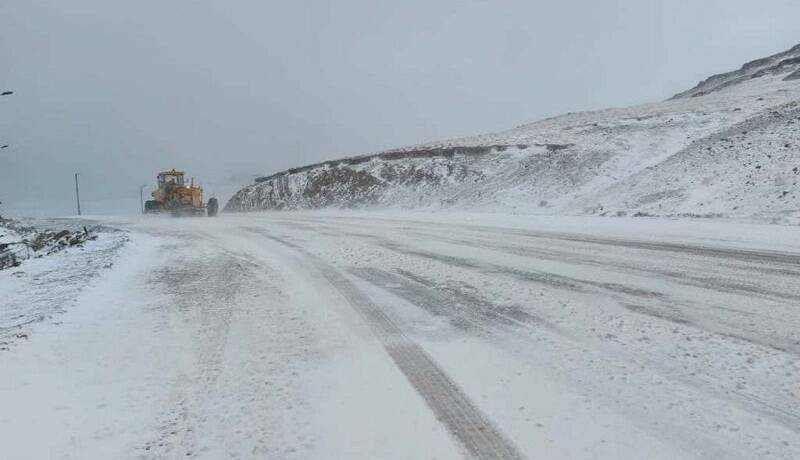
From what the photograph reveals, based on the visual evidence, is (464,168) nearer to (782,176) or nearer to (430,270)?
(782,176)

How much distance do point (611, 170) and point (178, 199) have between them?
88.8 ft

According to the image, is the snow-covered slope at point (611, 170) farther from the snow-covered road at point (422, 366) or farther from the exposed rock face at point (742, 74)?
the snow-covered road at point (422, 366)

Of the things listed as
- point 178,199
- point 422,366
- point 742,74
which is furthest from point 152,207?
point 742,74

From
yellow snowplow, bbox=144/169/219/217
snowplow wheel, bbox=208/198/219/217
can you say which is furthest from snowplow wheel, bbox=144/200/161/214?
snowplow wheel, bbox=208/198/219/217

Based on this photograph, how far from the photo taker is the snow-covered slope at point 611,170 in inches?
826

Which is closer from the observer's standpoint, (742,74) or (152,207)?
(152,207)

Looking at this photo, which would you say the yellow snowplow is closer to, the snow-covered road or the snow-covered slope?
the snow-covered slope

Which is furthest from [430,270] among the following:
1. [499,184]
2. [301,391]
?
[499,184]

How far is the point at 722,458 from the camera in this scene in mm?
2750

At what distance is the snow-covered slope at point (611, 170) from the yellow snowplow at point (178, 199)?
946cm

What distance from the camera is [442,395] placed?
365 cm

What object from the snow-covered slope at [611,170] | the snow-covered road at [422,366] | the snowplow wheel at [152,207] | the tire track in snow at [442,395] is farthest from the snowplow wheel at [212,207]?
the tire track in snow at [442,395]

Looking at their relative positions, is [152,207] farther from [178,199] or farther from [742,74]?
[742,74]

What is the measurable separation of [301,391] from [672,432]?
7.57ft
